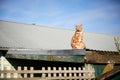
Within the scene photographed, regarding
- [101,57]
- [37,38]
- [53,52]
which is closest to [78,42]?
[101,57]

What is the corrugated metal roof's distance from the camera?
49.7ft

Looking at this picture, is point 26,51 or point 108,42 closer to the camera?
point 26,51

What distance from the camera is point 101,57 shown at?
7.73 meters

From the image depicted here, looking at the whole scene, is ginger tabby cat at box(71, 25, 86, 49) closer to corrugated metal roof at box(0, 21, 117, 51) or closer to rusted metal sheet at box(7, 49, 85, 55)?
corrugated metal roof at box(0, 21, 117, 51)

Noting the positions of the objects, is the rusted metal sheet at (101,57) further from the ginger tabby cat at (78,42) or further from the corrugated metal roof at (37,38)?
the corrugated metal roof at (37,38)

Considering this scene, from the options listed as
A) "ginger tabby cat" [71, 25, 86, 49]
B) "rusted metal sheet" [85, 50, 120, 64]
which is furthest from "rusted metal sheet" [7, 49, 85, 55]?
"ginger tabby cat" [71, 25, 86, 49]

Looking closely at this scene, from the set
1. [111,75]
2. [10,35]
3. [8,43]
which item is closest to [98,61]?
[111,75]

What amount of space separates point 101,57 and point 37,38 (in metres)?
10.9

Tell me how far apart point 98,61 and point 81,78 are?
922 millimetres

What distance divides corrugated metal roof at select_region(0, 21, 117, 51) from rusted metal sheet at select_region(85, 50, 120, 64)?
7.16 meters

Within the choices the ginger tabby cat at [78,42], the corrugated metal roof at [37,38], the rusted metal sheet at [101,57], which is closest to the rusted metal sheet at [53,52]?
the rusted metal sheet at [101,57]

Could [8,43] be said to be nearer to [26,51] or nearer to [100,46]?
[26,51]

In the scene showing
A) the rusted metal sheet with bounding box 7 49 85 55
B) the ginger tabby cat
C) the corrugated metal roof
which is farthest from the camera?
the corrugated metal roof

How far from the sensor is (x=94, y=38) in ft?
79.1
